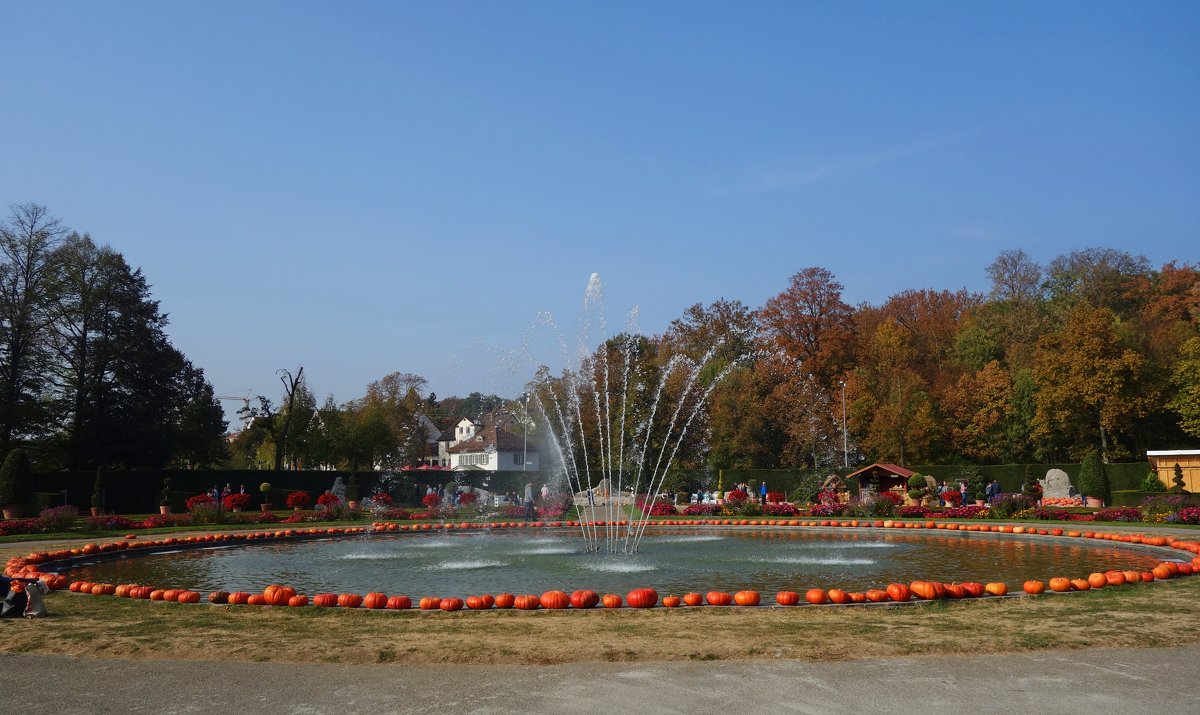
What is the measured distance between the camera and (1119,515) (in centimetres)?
3195

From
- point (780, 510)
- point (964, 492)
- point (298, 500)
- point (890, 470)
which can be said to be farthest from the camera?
point (890, 470)

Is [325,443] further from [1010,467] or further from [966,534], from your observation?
[966,534]

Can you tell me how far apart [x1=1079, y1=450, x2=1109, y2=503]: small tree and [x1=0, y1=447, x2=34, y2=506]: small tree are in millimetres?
46055

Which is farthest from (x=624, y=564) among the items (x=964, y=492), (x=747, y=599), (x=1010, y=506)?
(x=964, y=492)

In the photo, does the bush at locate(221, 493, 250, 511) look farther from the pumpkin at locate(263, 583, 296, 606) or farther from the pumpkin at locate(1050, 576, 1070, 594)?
the pumpkin at locate(1050, 576, 1070, 594)

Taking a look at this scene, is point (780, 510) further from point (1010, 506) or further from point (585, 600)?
point (585, 600)

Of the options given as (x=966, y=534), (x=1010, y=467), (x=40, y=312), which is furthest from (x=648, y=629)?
(x=40, y=312)

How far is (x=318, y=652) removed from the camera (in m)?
10.5

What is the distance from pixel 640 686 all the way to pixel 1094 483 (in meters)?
36.3

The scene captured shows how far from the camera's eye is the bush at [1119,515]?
3155 centimetres

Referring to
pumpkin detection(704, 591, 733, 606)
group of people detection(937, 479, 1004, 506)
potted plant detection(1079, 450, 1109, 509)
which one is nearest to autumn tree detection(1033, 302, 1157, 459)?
group of people detection(937, 479, 1004, 506)

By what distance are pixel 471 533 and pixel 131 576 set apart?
14.4 m

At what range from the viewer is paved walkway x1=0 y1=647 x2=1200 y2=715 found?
26.4 ft

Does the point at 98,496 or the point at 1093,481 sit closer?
the point at 1093,481
